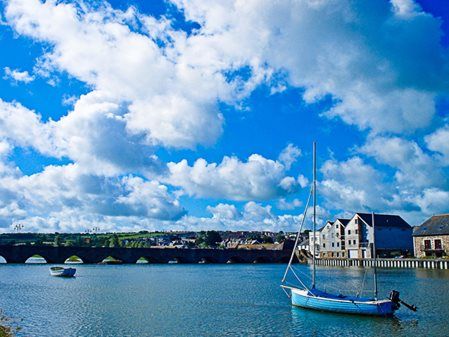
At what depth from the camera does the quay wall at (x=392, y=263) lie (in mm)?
100863

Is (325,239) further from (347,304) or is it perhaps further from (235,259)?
(347,304)

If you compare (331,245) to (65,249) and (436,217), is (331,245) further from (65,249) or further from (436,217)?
(65,249)

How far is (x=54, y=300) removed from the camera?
49719mm

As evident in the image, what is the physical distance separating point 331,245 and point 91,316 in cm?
11858

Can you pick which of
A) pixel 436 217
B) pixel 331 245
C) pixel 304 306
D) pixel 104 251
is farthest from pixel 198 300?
pixel 331 245

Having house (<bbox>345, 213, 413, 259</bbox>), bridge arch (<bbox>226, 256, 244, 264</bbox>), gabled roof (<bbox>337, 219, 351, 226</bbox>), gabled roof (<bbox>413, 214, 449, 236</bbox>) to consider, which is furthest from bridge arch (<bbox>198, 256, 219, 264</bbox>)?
gabled roof (<bbox>413, 214, 449, 236</bbox>)

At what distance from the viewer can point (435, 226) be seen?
372 ft

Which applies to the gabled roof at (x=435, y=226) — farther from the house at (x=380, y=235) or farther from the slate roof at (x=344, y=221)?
the slate roof at (x=344, y=221)

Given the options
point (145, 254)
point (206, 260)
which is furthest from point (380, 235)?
point (145, 254)

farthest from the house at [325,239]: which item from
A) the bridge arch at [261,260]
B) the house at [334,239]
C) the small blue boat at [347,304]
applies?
the small blue boat at [347,304]

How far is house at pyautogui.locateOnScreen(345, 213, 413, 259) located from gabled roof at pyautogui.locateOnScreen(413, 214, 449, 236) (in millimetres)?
14844

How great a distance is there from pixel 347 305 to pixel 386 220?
103870 millimetres

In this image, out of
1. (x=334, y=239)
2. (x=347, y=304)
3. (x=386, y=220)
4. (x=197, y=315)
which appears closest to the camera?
(x=347, y=304)

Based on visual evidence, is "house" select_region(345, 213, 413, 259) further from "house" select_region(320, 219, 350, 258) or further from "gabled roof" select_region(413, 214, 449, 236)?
"gabled roof" select_region(413, 214, 449, 236)
